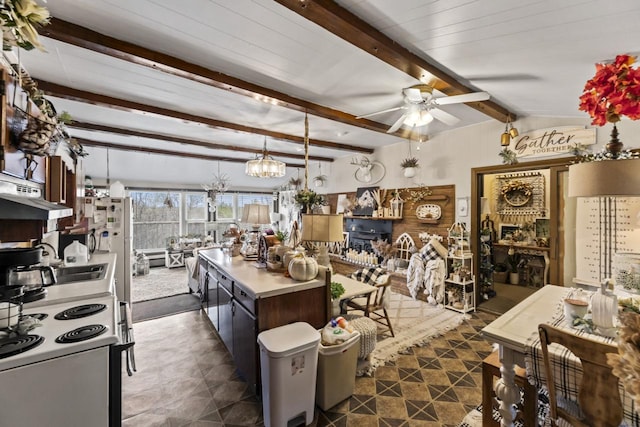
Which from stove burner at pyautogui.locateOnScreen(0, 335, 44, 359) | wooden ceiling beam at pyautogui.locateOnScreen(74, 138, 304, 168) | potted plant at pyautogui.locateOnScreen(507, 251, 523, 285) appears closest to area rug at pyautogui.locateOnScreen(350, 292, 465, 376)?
stove burner at pyautogui.locateOnScreen(0, 335, 44, 359)

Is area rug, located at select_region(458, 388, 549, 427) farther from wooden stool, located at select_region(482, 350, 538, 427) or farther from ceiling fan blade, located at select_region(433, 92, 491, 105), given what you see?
ceiling fan blade, located at select_region(433, 92, 491, 105)

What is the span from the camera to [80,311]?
1629 millimetres

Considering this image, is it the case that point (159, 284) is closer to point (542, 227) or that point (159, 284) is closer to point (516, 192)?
point (516, 192)

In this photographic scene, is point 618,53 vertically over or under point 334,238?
over

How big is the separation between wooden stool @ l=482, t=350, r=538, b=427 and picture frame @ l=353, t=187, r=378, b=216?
12.8 ft

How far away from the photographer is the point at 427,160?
4.59 meters

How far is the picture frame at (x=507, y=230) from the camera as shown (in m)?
5.49

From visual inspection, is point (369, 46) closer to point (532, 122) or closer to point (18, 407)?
point (18, 407)

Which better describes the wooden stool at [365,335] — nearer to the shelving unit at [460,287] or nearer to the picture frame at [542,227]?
the shelving unit at [460,287]

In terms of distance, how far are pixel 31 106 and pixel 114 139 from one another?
4.23 m

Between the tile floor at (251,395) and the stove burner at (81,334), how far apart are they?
1.04 meters

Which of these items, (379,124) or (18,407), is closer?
(18,407)

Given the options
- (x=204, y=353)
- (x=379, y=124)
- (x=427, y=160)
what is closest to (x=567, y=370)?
(x=204, y=353)

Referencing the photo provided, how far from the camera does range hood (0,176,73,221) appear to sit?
3.59 ft
